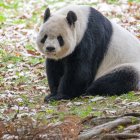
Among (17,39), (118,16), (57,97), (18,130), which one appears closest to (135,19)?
(118,16)

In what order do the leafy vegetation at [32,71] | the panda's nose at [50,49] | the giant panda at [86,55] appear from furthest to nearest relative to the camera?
the giant panda at [86,55]
the panda's nose at [50,49]
the leafy vegetation at [32,71]

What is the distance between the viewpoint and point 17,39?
14.7m

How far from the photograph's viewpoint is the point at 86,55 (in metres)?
9.71

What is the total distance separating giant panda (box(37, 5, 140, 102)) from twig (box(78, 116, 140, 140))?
2844 millimetres

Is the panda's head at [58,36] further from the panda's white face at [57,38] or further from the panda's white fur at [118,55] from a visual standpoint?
the panda's white fur at [118,55]

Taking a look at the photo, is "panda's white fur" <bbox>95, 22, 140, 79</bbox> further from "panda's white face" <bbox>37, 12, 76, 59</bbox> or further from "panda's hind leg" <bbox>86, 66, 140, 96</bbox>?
"panda's white face" <bbox>37, 12, 76, 59</bbox>

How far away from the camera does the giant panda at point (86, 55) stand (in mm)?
9461

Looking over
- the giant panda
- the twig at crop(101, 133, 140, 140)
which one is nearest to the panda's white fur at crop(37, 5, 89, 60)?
the giant panda

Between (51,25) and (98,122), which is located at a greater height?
(51,25)

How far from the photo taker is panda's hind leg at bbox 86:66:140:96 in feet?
32.1

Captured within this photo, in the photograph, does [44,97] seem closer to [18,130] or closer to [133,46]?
[133,46]

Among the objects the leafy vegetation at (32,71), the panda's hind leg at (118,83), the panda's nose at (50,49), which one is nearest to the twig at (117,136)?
the leafy vegetation at (32,71)

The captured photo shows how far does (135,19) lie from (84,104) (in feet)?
23.7

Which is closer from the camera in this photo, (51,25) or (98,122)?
(98,122)
